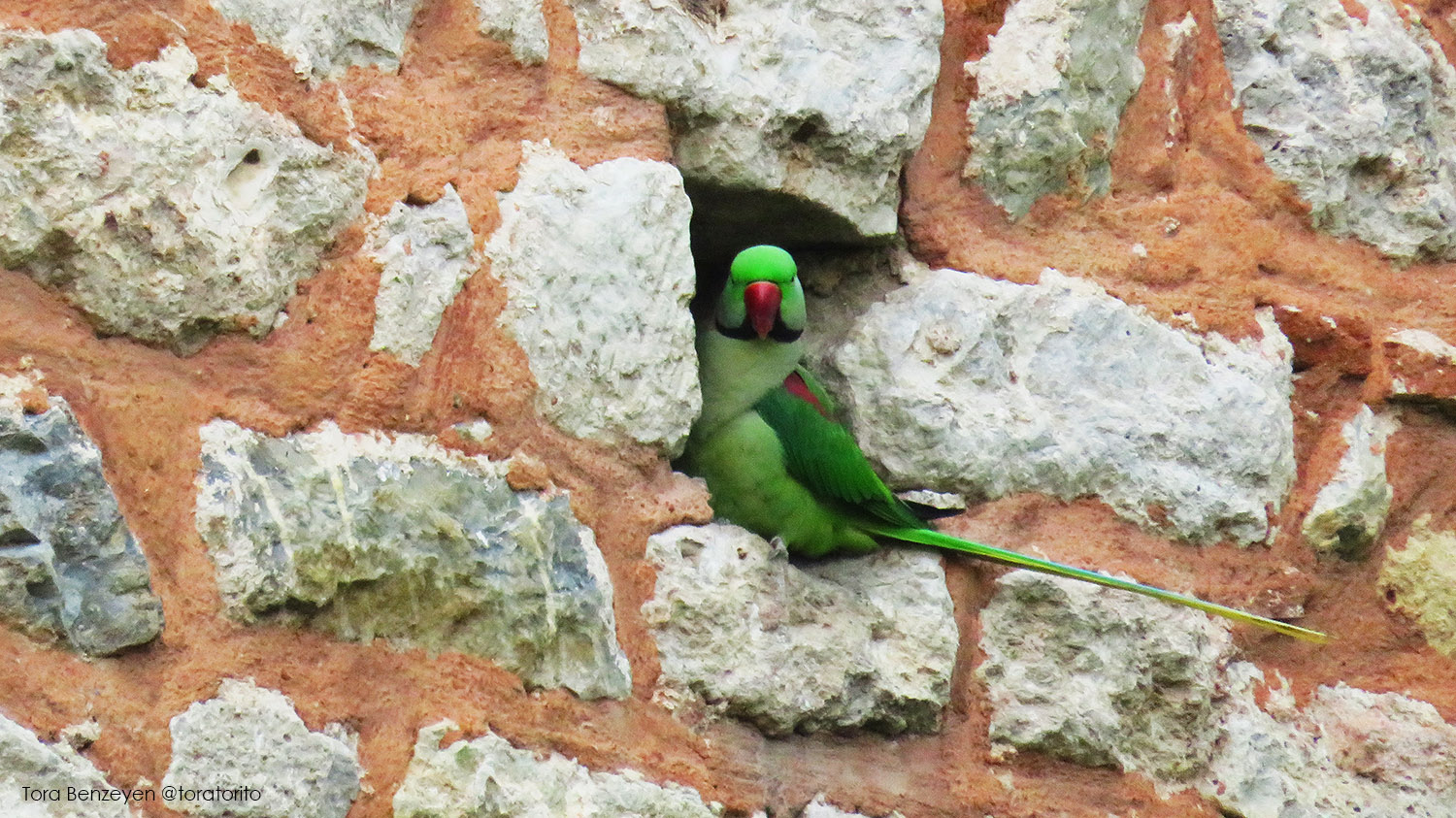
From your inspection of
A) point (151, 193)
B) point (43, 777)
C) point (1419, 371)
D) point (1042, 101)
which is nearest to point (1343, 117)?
point (1419, 371)

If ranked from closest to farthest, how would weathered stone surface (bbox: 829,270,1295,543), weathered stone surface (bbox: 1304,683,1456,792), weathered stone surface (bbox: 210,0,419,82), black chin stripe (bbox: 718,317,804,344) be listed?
weathered stone surface (bbox: 210,0,419,82), weathered stone surface (bbox: 1304,683,1456,792), weathered stone surface (bbox: 829,270,1295,543), black chin stripe (bbox: 718,317,804,344)

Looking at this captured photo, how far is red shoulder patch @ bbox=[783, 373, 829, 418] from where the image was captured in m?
2.56

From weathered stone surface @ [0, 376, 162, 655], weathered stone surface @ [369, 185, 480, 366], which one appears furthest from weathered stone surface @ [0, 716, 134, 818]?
weathered stone surface @ [369, 185, 480, 366]

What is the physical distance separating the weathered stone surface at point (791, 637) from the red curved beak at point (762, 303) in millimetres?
459

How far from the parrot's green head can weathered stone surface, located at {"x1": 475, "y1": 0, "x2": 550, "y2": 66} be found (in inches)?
24.3

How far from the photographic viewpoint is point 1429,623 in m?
2.52

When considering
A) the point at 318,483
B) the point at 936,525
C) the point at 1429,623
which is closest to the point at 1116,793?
the point at 936,525

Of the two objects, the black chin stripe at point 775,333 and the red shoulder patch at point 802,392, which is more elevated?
the black chin stripe at point 775,333

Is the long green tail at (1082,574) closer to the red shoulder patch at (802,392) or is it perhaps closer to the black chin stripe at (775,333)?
the red shoulder patch at (802,392)

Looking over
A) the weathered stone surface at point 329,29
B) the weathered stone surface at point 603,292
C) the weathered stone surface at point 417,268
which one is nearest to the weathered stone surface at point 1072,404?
the weathered stone surface at point 603,292

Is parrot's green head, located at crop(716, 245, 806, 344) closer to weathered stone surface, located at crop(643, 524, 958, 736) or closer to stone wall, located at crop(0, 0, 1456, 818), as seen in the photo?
stone wall, located at crop(0, 0, 1456, 818)

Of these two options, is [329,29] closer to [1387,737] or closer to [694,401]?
Answer: [694,401]

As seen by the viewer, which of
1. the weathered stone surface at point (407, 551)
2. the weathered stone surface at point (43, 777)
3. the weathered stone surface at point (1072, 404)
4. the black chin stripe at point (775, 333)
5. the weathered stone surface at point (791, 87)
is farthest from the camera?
the black chin stripe at point (775, 333)

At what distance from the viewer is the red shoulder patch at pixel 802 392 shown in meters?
2.56
